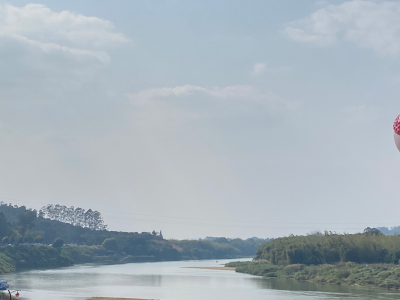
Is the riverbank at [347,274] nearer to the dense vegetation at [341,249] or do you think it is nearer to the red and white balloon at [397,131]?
the dense vegetation at [341,249]

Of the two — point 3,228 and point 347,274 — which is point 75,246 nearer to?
point 3,228

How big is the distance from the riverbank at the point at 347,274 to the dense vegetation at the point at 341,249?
271 centimetres

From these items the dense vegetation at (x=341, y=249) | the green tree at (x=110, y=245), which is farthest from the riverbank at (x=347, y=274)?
the green tree at (x=110, y=245)

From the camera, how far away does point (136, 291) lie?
Result: 4959cm

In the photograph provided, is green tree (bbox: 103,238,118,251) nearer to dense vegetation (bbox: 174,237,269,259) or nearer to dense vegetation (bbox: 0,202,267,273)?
dense vegetation (bbox: 0,202,267,273)

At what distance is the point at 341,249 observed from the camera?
235 feet

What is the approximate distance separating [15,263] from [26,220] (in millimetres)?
37692

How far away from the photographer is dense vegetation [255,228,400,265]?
6881 cm

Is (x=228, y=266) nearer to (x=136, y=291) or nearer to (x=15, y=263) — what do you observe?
(x=15, y=263)

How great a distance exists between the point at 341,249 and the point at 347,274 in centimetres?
949

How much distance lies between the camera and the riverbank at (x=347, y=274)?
5628 centimetres

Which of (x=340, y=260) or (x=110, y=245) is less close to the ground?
(x=110, y=245)

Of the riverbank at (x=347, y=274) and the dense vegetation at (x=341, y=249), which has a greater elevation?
the dense vegetation at (x=341, y=249)

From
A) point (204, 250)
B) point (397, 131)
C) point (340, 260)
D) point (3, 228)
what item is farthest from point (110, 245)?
point (397, 131)
